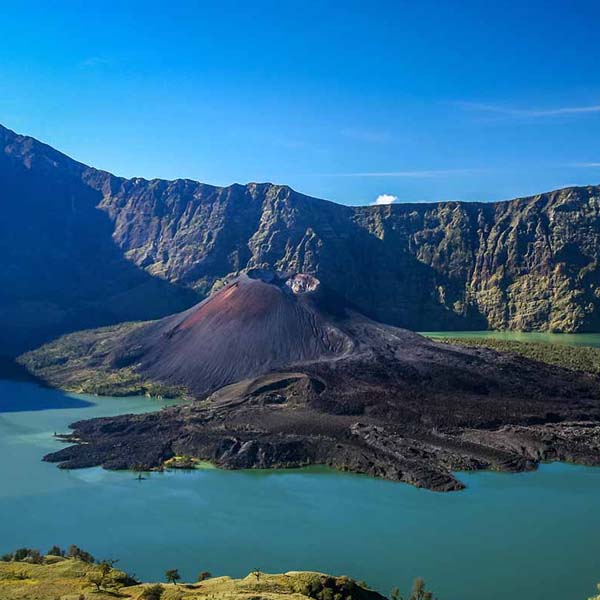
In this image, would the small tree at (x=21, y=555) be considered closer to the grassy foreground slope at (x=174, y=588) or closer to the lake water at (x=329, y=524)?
the lake water at (x=329, y=524)

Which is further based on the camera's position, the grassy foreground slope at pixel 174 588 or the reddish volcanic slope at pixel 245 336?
the reddish volcanic slope at pixel 245 336

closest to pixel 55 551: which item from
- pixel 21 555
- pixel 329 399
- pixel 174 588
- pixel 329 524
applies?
pixel 21 555

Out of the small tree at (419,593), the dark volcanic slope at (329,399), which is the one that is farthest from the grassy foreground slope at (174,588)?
the dark volcanic slope at (329,399)

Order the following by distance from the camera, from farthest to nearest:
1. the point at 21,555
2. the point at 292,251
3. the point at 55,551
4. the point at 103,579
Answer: the point at 292,251
the point at 55,551
the point at 21,555
the point at 103,579

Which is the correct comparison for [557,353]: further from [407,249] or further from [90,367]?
[407,249]

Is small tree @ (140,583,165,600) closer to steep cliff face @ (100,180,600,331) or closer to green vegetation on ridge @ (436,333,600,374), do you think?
green vegetation on ridge @ (436,333,600,374)

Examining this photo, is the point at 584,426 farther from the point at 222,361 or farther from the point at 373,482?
the point at 222,361
